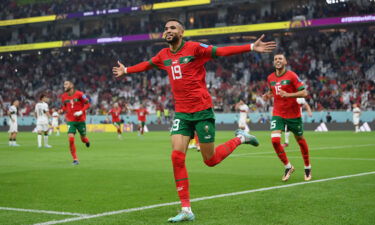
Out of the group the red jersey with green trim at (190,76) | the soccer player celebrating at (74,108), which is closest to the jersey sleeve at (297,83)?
the red jersey with green trim at (190,76)

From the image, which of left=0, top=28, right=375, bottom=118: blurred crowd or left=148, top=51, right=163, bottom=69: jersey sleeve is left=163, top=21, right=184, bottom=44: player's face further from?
left=0, top=28, right=375, bottom=118: blurred crowd

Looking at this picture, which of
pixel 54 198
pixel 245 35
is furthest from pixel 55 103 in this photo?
pixel 54 198

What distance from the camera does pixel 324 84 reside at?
46.1 metres

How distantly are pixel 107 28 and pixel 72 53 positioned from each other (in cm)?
695

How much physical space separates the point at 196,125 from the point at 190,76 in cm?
66

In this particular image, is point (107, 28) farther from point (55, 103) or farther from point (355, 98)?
point (355, 98)

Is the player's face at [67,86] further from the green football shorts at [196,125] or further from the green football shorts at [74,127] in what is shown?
the green football shorts at [196,125]

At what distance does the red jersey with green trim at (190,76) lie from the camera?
702 cm

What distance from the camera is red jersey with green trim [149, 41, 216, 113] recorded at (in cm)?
702

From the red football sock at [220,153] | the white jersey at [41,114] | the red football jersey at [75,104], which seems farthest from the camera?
the white jersey at [41,114]

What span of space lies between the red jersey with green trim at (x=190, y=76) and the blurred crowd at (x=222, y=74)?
92.9 ft

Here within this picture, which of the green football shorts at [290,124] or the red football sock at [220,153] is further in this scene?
the green football shorts at [290,124]

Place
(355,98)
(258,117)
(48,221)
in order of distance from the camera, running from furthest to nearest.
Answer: (258,117), (355,98), (48,221)

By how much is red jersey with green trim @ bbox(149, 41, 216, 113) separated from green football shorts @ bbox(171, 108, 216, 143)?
0.07 metres
